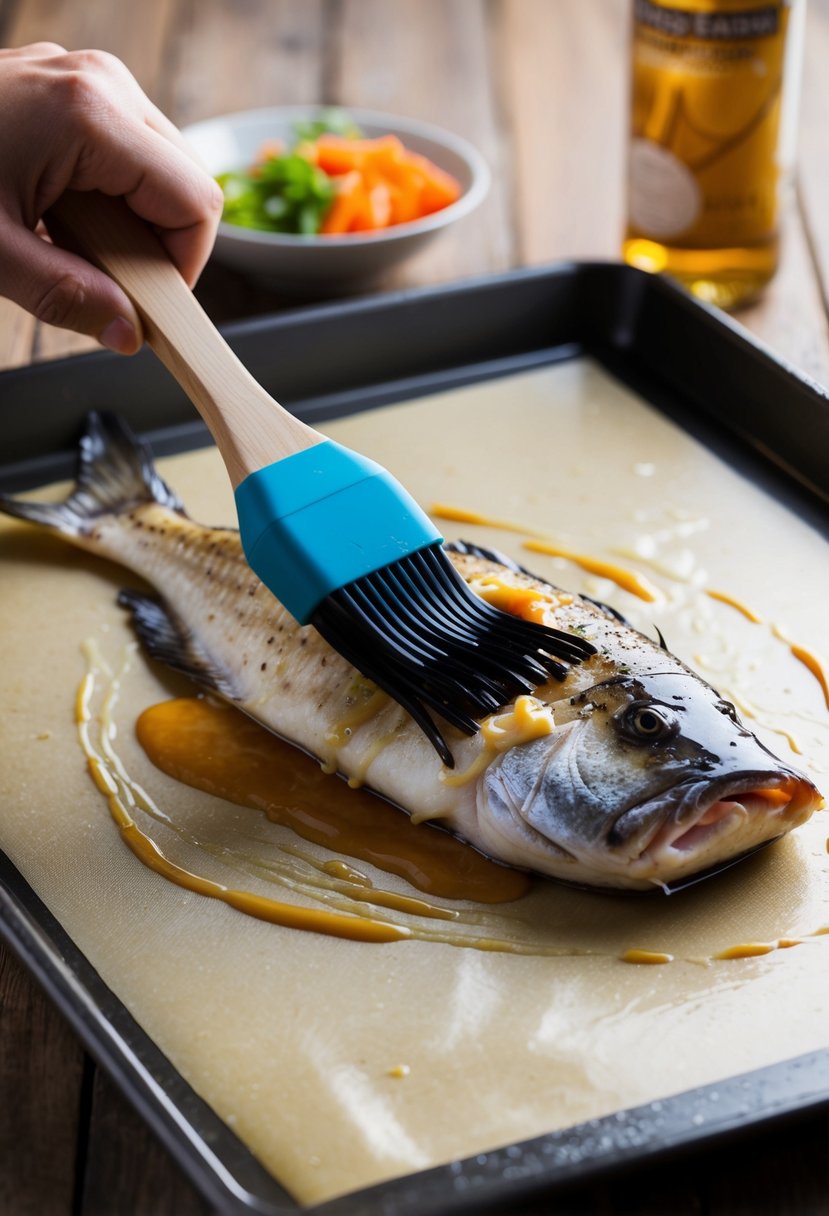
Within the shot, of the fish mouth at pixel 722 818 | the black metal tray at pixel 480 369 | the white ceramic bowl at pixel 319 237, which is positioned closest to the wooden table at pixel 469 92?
the white ceramic bowl at pixel 319 237

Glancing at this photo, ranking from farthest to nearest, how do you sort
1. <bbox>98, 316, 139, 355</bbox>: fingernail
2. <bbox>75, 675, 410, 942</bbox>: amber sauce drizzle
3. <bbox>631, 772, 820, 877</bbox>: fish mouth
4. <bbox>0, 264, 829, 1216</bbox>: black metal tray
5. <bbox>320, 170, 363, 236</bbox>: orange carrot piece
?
<bbox>320, 170, 363, 236</bbox>: orange carrot piece → <bbox>0, 264, 829, 1216</bbox>: black metal tray → <bbox>98, 316, 139, 355</bbox>: fingernail → <bbox>75, 675, 410, 942</bbox>: amber sauce drizzle → <bbox>631, 772, 820, 877</bbox>: fish mouth

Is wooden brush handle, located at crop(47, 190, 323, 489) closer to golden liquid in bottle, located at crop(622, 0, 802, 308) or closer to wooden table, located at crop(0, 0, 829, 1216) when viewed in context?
wooden table, located at crop(0, 0, 829, 1216)

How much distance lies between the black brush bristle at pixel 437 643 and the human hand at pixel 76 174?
2.36 feet

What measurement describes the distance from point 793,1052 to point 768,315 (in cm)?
258

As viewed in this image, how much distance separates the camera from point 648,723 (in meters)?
2.17

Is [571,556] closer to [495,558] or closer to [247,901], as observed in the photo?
[495,558]

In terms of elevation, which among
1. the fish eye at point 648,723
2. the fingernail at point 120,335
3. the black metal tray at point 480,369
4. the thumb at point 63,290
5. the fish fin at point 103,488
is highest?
the thumb at point 63,290

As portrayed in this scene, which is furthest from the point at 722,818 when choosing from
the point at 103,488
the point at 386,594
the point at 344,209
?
the point at 344,209

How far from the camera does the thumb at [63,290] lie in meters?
2.53

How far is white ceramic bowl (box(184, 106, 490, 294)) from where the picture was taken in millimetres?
3828

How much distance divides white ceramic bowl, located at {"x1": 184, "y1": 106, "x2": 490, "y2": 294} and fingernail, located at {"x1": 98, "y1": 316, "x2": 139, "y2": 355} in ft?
4.03

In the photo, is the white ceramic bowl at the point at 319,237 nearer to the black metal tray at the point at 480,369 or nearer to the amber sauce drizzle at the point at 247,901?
the black metal tray at the point at 480,369

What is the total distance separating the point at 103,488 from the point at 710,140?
1.85 meters

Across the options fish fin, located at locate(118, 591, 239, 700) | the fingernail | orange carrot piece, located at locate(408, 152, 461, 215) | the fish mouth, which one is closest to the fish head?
the fish mouth
